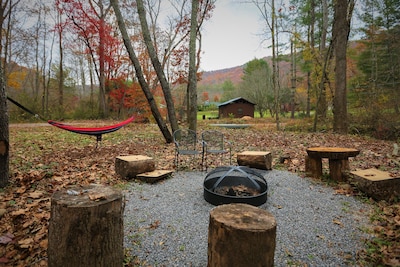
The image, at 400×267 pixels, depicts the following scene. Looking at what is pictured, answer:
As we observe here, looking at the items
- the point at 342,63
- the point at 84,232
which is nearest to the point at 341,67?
the point at 342,63

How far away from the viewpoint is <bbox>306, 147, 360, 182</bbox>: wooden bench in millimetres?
3586

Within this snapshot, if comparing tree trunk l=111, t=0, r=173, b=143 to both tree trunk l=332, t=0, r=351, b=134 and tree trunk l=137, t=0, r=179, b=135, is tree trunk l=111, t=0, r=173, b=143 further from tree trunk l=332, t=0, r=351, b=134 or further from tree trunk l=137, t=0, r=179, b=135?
tree trunk l=332, t=0, r=351, b=134

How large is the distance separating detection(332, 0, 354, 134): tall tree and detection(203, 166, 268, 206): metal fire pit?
6.12m

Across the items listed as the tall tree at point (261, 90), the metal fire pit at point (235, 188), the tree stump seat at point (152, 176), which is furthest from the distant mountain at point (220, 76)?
the metal fire pit at point (235, 188)

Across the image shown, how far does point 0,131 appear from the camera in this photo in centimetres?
302

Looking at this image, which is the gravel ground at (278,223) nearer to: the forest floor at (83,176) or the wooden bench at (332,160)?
the forest floor at (83,176)

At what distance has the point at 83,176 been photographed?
384cm

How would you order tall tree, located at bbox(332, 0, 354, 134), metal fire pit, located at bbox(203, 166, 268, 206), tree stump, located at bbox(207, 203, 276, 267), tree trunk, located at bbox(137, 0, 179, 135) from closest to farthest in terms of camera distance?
tree stump, located at bbox(207, 203, 276, 267), metal fire pit, located at bbox(203, 166, 268, 206), tree trunk, located at bbox(137, 0, 179, 135), tall tree, located at bbox(332, 0, 354, 134)

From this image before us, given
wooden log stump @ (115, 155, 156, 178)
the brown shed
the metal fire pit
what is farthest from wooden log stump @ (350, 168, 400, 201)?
the brown shed

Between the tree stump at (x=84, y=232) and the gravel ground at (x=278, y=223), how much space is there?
42 centimetres

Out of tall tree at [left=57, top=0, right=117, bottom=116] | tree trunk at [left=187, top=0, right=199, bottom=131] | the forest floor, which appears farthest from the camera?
tall tree at [left=57, top=0, right=117, bottom=116]

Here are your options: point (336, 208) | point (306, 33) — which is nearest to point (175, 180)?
point (336, 208)

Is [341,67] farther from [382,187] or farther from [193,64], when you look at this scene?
[382,187]

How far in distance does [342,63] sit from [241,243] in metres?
8.48
